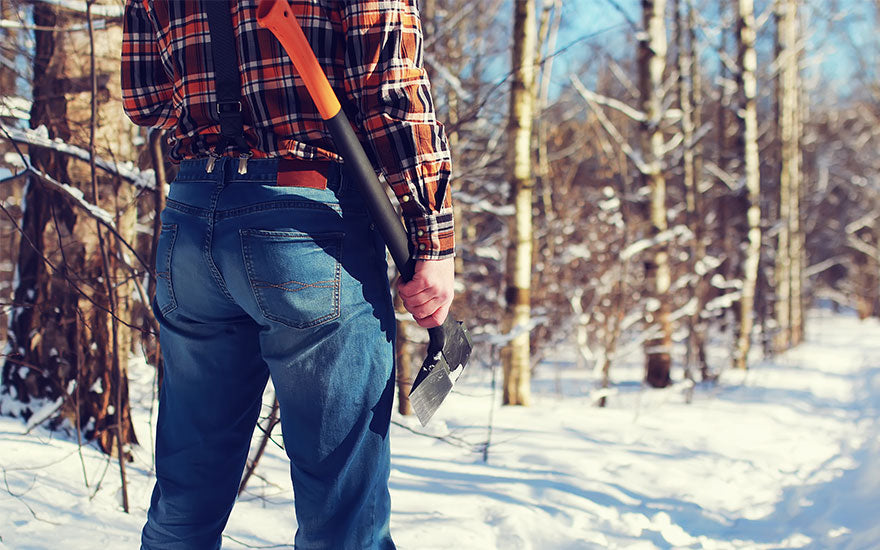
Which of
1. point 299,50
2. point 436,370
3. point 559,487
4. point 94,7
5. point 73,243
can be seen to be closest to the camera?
point 299,50

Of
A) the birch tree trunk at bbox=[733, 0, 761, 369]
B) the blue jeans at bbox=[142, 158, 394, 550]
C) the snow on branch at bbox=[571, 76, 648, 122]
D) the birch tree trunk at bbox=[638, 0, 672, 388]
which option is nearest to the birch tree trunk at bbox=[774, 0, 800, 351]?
the birch tree trunk at bbox=[733, 0, 761, 369]

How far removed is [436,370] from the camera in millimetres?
1485

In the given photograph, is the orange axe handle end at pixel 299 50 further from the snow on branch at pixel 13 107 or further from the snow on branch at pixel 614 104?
the snow on branch at pixel 614 104

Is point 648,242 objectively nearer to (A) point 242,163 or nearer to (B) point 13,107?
→ (B) point 13,107

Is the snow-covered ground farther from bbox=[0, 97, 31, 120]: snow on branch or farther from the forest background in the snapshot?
bbox=[0, 97, 31, 120]: snow on branch

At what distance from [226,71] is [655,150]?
677 cm

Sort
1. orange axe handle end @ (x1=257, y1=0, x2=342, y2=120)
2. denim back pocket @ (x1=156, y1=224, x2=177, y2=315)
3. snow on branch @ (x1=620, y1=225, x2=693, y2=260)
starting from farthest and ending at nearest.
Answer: snow on branch @ (x1=620, y1=225, x2=693, y2=260), denim back pocket @ (x1=156, y1=224, x2=177, y2=315), orange axe handle end @ (x1=257, y1=0, x2=342, y2=120)

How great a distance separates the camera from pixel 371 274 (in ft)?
4.51

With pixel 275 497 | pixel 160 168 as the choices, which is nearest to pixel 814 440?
pixel 275 497

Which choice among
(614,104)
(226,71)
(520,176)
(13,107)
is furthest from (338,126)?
(614,104)

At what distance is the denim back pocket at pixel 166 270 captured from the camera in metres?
1.39

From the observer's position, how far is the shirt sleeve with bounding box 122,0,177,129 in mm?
1511

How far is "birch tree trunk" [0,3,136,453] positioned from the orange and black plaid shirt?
179cm

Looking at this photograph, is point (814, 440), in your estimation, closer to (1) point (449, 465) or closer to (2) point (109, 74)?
(1) point (449, 465)
